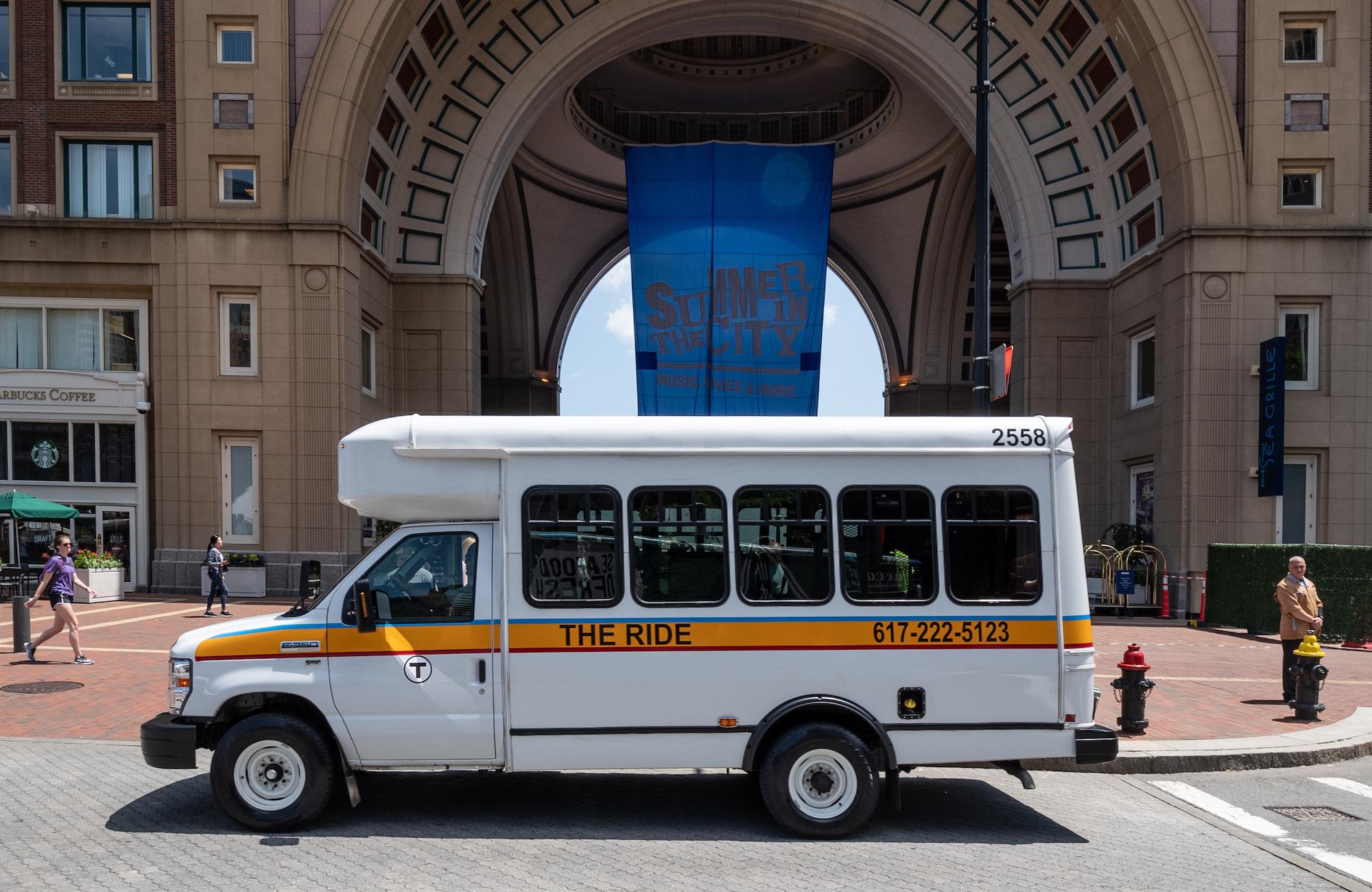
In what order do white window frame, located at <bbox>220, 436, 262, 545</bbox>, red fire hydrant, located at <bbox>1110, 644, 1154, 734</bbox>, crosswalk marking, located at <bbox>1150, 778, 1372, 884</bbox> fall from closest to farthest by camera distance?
crosswalk marking, located at <bbox>1150, 778, 1372, 884</bbox> → red fire hydrant, located at <bbox>1110, 644, 1154, 734</bbox> → white window frame, located at <bbox>220, 436, 262, 545</bbox>

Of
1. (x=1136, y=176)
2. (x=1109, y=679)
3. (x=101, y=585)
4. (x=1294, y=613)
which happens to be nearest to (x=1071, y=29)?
(x=1136, y=176)

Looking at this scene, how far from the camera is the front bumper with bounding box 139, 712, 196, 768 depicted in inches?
266

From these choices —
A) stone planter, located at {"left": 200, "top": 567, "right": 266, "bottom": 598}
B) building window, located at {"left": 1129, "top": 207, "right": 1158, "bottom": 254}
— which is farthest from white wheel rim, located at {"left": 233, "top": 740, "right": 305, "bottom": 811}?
building window, located at {"left": 1129, "top": 207, "right": 1158, "bottom": 254}

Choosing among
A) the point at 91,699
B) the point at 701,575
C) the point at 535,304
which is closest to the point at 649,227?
the point at 535,304

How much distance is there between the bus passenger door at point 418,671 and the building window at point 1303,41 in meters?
24.0

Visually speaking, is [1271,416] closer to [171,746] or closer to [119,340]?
[171,746]

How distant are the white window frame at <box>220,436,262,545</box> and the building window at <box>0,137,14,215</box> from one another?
7685mm

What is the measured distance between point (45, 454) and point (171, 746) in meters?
21.6

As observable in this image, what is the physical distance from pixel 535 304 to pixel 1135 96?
96.3 feet

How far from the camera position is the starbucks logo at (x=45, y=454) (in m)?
24.7

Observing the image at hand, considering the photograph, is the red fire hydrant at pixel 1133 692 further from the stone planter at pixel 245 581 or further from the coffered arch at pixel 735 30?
the stone planter at pixel 245 581

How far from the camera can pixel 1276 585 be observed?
720 inches

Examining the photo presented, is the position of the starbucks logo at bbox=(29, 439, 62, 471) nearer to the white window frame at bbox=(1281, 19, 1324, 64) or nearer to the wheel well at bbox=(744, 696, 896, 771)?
the wheel well at bbox=(744, 696, 896, 771)

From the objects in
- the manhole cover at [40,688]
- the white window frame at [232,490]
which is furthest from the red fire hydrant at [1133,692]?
the white window frame at [232,490]
